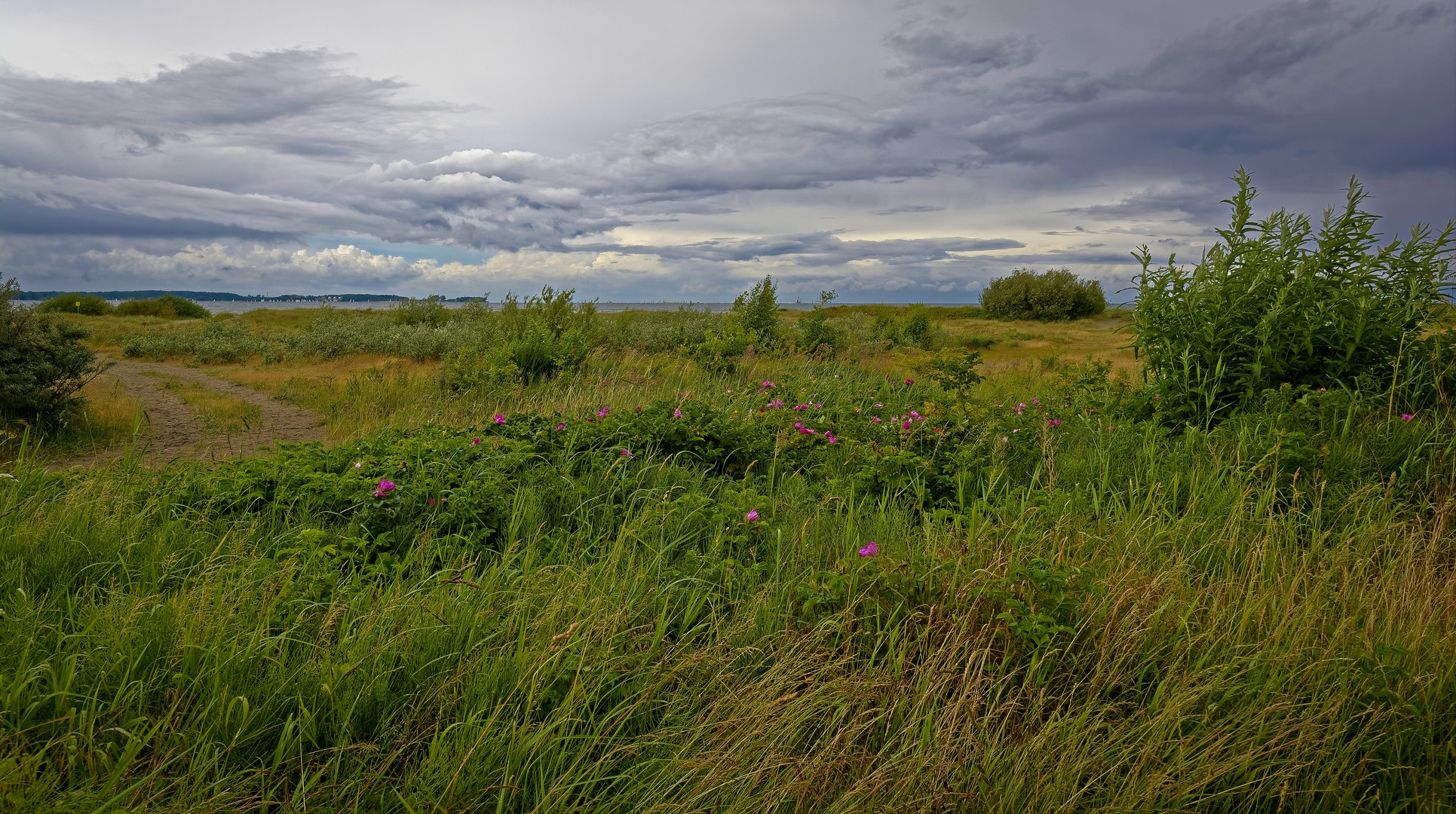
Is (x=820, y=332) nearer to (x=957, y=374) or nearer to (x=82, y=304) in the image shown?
(x=957, y=374)

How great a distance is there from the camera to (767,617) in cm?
266

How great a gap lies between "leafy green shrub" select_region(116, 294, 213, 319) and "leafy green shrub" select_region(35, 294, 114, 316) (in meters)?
1.04

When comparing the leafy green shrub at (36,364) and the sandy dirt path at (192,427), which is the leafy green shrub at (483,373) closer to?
the sandy dirt path at (192,427)

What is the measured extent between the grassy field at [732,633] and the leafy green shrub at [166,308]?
1989 inches

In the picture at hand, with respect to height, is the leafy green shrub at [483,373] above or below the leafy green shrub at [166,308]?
below

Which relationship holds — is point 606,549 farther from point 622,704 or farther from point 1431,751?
point 1431,751

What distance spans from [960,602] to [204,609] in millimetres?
2607

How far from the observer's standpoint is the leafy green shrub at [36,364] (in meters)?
8.90

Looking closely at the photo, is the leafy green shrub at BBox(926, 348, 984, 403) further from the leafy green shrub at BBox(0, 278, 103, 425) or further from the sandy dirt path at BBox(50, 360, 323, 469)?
the leafy green shrub at BBox(0, 278, 103, 425)

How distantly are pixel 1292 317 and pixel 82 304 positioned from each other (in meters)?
56.6

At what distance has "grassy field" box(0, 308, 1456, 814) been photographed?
1.91 metres

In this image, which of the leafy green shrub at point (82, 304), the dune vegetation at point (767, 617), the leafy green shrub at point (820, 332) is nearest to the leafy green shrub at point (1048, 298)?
the leafy green shrub at point (820, 332)

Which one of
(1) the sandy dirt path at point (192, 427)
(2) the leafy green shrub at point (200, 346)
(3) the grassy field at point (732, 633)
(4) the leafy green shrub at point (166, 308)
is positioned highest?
(4) the leafy green shrub at point (166, 308)

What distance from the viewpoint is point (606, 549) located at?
337cm
